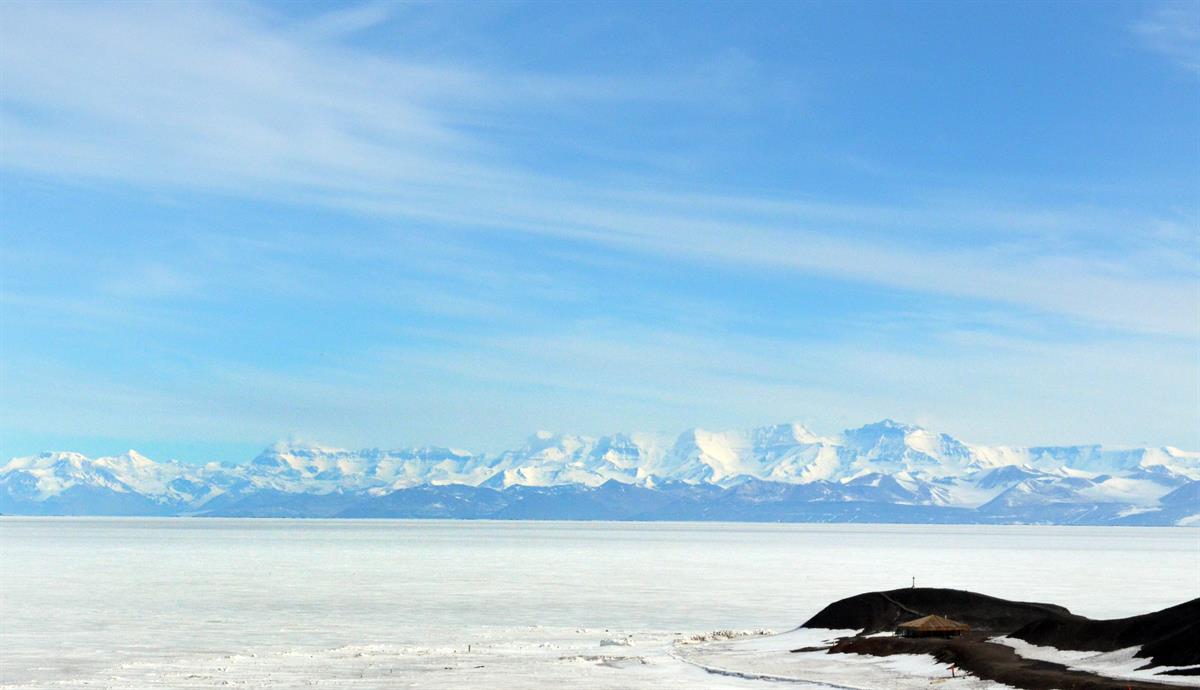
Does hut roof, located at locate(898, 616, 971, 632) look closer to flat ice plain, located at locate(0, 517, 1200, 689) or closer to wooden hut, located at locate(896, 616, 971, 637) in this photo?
wooden hut, located at locate(896, 616, 971, 637)

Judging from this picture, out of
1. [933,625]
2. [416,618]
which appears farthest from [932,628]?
[416,618]

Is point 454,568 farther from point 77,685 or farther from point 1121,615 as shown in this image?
point 77,685

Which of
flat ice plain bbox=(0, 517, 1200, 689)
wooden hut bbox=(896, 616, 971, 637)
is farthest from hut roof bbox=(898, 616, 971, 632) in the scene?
flat ice plain bbox=(0, 517, 1200, 689)

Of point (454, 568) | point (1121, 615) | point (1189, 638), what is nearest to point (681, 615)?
point (1121, 615)

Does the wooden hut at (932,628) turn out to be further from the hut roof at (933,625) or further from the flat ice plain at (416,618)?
the flat ice plain at (416,618)

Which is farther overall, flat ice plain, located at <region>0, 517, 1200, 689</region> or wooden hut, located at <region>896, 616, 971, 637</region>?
wooden hut, located at <region>896, 616, 971, 637</region>

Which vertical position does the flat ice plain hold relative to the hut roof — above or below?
below

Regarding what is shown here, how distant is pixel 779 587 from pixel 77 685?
9515 centimetres

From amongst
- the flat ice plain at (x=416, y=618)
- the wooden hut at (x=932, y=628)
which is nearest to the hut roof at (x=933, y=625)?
the wooden hut at (x=932, y=628)

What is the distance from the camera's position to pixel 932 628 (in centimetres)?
7594

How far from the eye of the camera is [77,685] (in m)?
59.2

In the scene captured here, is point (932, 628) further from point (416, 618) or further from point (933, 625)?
point (416, 618)

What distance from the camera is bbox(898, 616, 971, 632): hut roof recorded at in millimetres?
75938

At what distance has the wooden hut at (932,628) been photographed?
7588 centimetres
